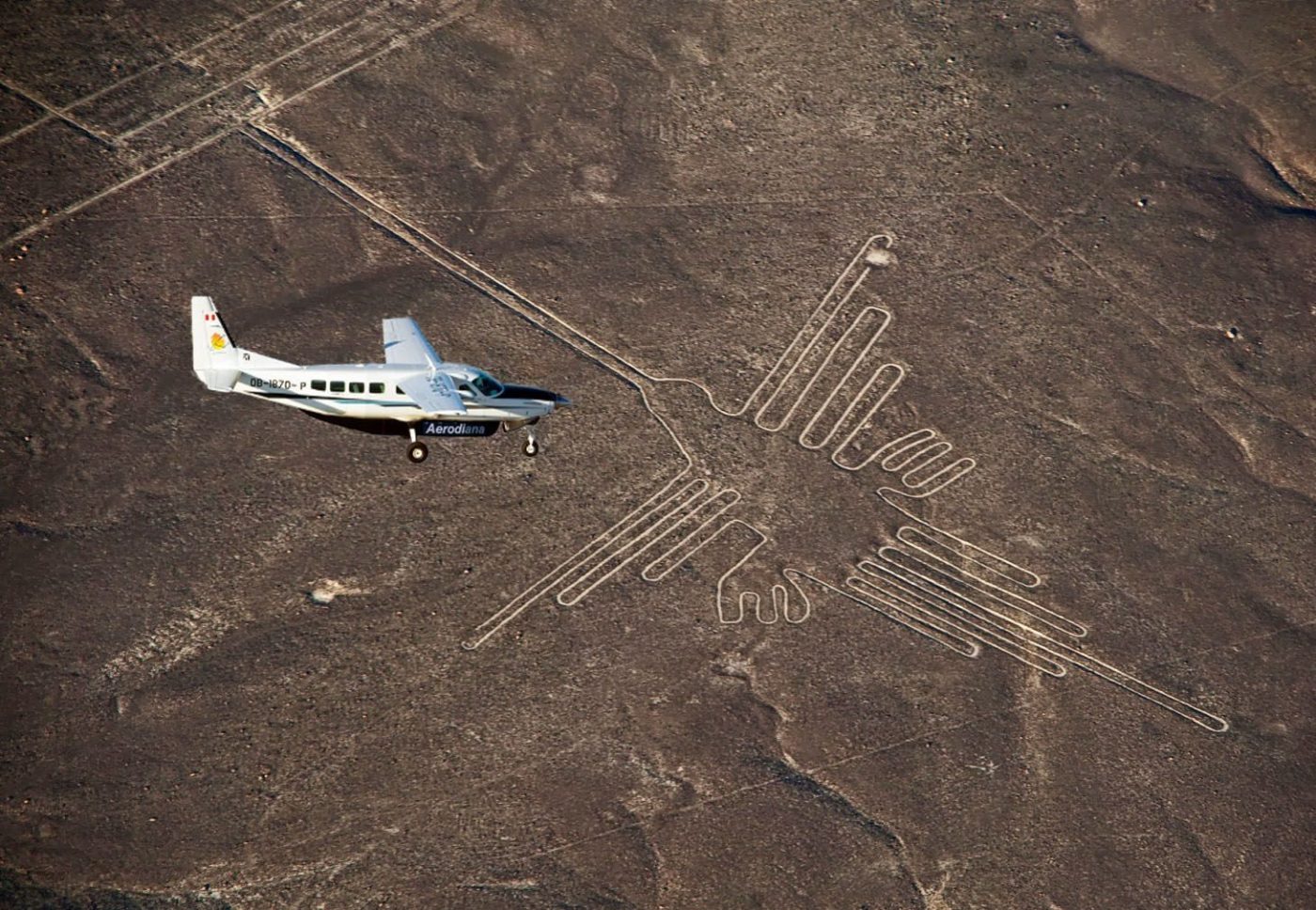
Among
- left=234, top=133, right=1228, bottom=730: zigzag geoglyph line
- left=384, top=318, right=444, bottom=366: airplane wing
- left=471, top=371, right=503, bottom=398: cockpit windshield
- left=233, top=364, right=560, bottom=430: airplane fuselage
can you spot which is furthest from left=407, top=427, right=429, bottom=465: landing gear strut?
left=234, top=133, right=1228, bottom=730: zigzag geoglyph line

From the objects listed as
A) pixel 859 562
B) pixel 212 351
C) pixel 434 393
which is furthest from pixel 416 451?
pixel 859 562

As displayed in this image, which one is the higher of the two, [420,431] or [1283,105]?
[1283,105]

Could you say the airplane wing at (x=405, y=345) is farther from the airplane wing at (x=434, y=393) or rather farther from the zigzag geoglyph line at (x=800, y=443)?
the zigzag geoglyph line at (x=800, y=443)

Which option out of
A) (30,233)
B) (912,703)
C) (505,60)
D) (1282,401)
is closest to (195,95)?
(30,233)

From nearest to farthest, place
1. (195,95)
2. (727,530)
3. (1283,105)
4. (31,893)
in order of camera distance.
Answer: (31,893) → (727,530) → (195,95) → (1283,105)

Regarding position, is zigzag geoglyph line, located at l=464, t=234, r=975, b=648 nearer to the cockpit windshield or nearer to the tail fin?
the cockpit windshield

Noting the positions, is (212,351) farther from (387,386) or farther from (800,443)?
(800,443)

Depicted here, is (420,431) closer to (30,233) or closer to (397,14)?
(30,233)
